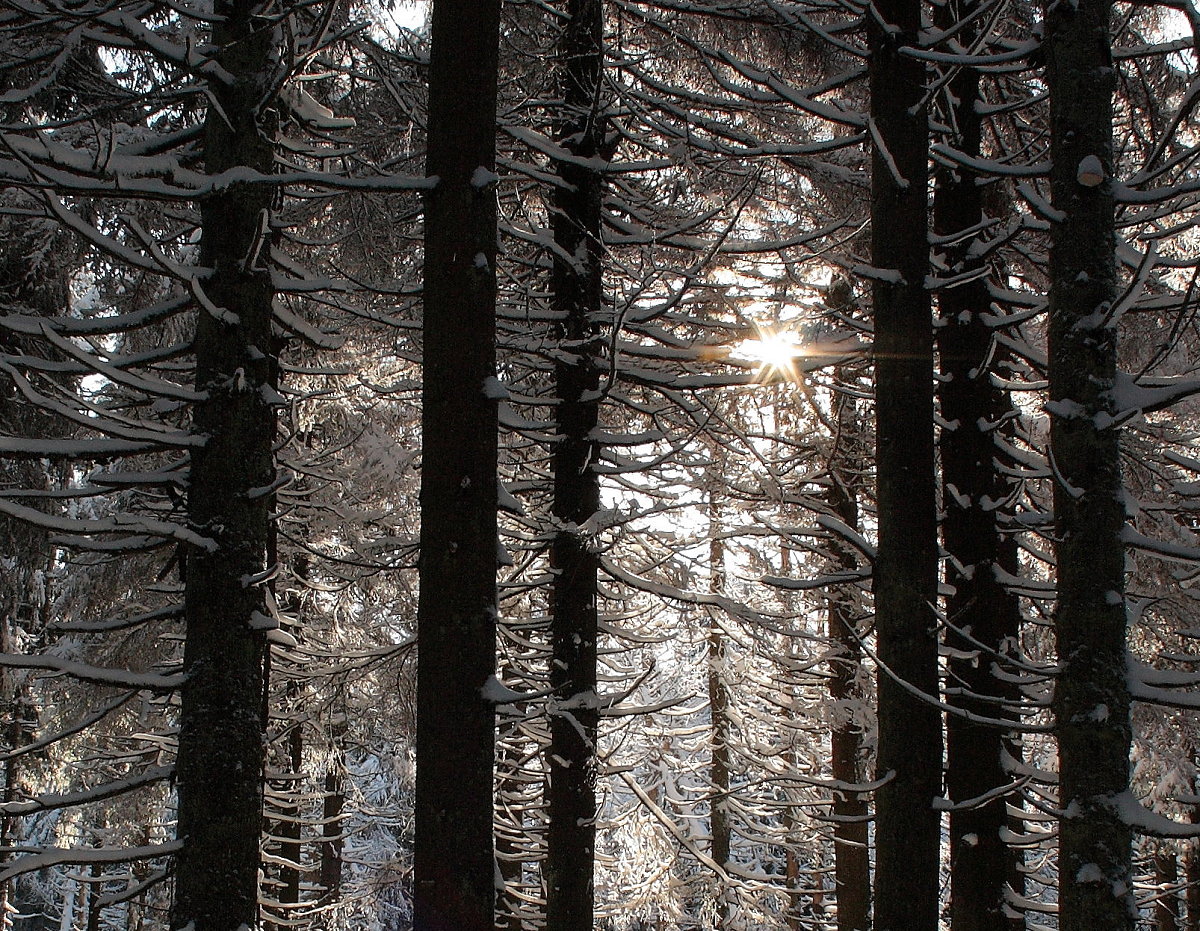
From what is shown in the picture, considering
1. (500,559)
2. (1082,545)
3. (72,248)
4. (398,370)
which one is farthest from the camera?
(398,370)

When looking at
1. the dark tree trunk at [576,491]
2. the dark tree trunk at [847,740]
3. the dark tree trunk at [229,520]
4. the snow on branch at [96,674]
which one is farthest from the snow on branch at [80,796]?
the dark tree trunk at [847,740]

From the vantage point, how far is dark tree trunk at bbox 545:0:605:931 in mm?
Answer: 6562

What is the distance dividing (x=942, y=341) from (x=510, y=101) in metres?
4.17

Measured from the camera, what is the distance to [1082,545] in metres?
3.69

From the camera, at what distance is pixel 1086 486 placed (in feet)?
12.2

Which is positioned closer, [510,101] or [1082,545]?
[1082,545]

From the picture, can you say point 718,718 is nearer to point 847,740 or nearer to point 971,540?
point 847,740

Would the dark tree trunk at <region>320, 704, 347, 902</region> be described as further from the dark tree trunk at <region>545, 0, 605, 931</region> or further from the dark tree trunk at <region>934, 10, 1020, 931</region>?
the dark tree trunk at <region>934, 10, 1020, 931</region>

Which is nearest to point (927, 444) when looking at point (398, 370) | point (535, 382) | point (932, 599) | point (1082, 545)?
point (932, 599)

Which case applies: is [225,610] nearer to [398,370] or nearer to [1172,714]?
[398,370]

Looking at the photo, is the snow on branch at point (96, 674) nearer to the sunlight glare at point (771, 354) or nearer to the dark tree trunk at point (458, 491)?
the dark tree trunk at point (458, 491)

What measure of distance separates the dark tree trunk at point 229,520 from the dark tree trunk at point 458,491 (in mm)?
953

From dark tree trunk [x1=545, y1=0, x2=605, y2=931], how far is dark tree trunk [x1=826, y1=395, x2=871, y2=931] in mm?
4200

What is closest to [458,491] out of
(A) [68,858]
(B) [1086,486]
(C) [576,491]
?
(A) [68,858]
